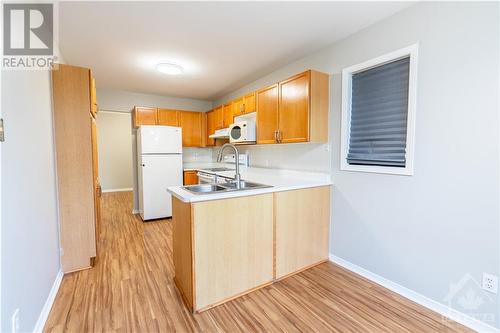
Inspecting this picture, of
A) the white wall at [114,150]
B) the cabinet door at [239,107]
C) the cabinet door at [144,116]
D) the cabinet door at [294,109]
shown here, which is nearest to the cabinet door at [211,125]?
the cabinet door at [239,107]

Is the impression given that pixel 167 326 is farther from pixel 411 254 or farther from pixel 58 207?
pixel 411 254

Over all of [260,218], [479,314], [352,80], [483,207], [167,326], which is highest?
[352,80]

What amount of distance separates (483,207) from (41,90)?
3.44 metres

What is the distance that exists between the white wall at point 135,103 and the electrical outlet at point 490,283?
4810 mm

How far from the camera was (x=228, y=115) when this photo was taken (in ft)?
13.5

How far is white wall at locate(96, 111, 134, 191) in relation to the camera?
23.0 feet

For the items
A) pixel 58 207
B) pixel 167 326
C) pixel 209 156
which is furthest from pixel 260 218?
pixel 209 156

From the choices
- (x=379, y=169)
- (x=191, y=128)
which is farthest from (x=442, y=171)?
(x=191, y=128)

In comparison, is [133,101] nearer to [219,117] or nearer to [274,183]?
[219,117]

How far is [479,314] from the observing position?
1640 millimetres

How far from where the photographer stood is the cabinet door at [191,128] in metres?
4.82

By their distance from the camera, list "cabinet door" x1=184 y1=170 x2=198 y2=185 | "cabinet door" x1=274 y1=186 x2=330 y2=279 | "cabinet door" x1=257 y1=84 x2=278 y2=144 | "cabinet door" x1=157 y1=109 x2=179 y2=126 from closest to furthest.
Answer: "cabinet door" x1=274 y1=186 x2=330 y2=279, "cabinet door" x1=257 y1=84 x2=278 y2=144, "cabinet door" x1=157 y1=109 x2=179 y2=126, "cabinet door" x1=184 y1=170 x2=198 y2=185

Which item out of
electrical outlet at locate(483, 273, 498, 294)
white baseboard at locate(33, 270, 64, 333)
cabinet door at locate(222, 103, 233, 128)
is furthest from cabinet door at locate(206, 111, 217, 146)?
electrical outlet at locate(483, 273, 498, 294)

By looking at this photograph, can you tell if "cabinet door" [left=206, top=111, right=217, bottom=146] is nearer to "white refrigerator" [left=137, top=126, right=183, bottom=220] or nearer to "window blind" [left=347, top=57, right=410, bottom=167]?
"white refrigerator" [left=137, top=126, right=183, bottom=220]
